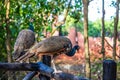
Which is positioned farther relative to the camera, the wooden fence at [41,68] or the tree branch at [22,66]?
the tree branch at [22,66]

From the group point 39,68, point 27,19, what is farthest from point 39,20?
point 39,68

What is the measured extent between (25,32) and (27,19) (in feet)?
9.66

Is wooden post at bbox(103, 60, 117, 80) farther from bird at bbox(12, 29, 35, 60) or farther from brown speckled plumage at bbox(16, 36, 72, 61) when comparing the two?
bird at bbox(12, 29, 35, 60)

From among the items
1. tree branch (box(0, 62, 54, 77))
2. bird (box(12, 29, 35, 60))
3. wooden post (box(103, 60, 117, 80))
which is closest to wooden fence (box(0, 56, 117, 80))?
tree branch (box(0, 62, 54, 77))

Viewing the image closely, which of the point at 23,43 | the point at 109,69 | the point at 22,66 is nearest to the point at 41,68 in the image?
the point at 22,66

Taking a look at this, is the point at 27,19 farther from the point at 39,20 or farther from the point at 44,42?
the point at 44,42

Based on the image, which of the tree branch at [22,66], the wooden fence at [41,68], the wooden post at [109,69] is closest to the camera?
the wooden post at [109,69]

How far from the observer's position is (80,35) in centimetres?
1616

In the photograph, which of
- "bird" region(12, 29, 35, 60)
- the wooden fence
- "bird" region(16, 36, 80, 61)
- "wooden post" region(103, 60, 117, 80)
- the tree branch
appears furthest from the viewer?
"bird" region(12, 29, 35, 60)

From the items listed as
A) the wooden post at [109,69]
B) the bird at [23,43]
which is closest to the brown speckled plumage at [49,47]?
the bird at [23,43]

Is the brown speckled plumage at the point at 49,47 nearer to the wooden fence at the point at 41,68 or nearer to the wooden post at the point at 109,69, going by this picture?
the wooden fence at the point at 41,68

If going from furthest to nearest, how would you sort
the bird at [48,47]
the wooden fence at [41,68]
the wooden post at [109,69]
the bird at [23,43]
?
the bird at [23,43]
the bird at [48,47]
the wooden fence at [41,68]
the wooden post at [109,69]

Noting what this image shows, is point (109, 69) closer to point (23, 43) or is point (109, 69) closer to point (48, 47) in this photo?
point (48, 47)

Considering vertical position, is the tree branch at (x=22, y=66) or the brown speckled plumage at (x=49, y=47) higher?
the brown speckled plumage at (x=49, y=47)
